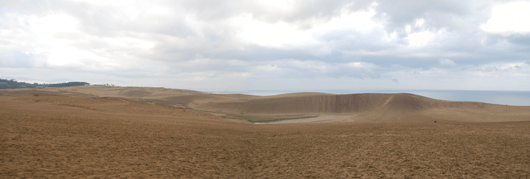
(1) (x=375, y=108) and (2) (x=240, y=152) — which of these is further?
→ (1) (x=375, y=108)

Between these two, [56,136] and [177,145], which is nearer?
[56,136]

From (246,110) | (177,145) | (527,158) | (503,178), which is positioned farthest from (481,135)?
(246,110)

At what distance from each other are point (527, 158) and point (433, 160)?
3.94 metres

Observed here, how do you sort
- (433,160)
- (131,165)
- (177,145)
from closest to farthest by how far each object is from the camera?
(131,165)
(433,160)
(177,145)

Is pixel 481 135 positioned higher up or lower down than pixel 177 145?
higher up

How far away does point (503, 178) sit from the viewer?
32.1ft

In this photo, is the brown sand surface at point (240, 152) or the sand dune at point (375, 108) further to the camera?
the sand dune at point (375, 108)

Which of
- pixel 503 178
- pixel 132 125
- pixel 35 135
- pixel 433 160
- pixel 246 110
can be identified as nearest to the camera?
pixel 503 178

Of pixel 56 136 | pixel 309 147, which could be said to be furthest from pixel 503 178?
pixel 56 136

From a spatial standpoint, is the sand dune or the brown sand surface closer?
the brown sand surface

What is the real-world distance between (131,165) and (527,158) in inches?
709

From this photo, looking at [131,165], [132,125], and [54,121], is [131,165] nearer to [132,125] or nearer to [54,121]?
[132,125]

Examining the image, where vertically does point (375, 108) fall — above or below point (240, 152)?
above

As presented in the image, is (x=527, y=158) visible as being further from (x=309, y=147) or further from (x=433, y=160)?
(x=309, y=147)
